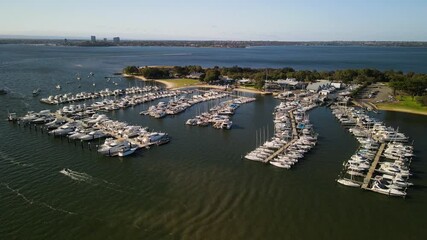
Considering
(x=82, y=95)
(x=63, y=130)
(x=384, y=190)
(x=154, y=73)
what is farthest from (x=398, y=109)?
(x=154, y=73)

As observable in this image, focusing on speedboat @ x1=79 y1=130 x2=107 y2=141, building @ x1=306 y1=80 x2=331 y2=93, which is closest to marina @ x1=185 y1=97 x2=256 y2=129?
speedboat @ x1=79 y1=130 x2=107 y2=141

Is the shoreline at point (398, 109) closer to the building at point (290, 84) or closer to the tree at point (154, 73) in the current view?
the building at point (290, 84)

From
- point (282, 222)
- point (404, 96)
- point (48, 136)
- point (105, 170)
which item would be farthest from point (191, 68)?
point (282, 222)

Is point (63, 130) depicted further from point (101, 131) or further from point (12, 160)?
point (12, 160)

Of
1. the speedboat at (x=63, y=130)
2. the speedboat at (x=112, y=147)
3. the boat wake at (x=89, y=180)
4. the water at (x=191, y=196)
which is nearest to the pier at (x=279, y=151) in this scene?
the water at (x=191, y=196)

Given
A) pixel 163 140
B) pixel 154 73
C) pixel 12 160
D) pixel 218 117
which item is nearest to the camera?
pixel 12 160

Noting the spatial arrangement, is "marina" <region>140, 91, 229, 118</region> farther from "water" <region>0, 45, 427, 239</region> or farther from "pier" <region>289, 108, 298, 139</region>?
"pier" <region>289, 108, 298, 139</region>
